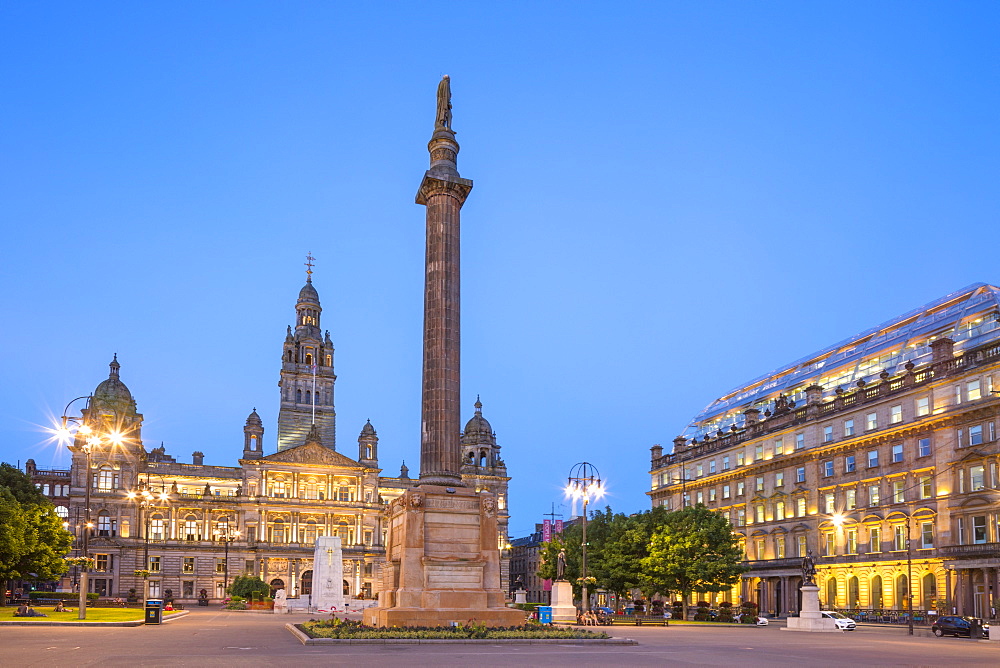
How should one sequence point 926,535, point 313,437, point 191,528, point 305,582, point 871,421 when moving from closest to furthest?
point 926,535
point 871,421
point 191,528
point 305,582
point 313,437

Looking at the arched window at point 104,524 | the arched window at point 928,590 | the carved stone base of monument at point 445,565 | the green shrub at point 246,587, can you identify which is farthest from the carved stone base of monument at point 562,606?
the arched window at point 104,524

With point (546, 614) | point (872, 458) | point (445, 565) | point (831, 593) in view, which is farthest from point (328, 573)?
point (445, 565)

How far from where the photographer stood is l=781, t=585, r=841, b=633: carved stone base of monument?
53.8 metres

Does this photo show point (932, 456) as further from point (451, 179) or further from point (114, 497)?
point (114, 497)

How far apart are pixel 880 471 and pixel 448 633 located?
5328 centimetres

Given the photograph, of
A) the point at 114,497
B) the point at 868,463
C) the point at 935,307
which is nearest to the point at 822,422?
the point at 868,463

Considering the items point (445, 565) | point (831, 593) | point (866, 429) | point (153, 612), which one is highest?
point (866, 429)

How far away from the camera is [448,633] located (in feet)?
111

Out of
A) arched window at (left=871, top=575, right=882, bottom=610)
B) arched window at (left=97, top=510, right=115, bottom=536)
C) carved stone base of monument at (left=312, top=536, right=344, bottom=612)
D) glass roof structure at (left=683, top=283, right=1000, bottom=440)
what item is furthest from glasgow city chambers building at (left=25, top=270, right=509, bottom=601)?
arched window at (left=871, top=575, right=882, bottom=610)

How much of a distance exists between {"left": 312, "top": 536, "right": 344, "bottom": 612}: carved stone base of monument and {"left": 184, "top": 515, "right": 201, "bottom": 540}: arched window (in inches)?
2180

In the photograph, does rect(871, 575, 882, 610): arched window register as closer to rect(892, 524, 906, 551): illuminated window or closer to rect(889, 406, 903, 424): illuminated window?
rect(892, 524, 906, 551): illuminated window

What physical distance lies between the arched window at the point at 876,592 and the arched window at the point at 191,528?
90828mm

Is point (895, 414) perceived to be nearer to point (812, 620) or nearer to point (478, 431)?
point (812, 620)

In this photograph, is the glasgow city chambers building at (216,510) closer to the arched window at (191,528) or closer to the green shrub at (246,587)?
the arched window at (191,528)
